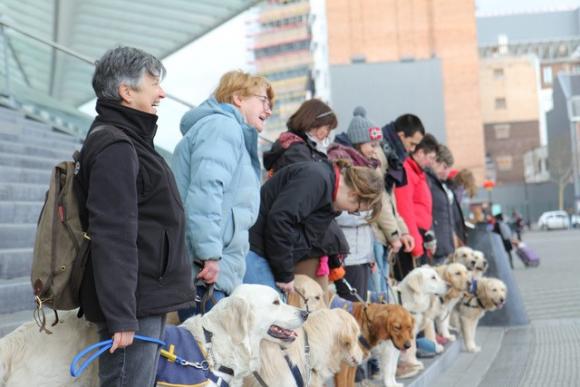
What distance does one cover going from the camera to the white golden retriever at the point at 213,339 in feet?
12.6

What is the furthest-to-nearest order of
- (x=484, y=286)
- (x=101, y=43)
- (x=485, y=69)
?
(x=485, y=69) < (x=101, y=43) < (x=484, y=286)

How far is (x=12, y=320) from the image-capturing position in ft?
19.7

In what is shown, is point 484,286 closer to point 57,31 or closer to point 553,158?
point 57,31

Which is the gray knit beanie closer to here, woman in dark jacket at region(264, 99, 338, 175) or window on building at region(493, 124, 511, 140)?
woman in dark jacket at region(264, 99, 338, 175)

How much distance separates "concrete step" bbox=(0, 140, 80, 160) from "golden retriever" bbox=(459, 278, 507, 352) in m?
4.99

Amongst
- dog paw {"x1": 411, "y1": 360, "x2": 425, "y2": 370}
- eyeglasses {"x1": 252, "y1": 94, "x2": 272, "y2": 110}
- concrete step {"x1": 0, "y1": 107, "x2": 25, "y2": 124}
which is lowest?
dog paw {"x1": 411, "y1": 360, "x2": 425, "y2": 370}

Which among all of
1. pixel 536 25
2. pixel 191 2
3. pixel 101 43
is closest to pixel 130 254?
pixel 191 2

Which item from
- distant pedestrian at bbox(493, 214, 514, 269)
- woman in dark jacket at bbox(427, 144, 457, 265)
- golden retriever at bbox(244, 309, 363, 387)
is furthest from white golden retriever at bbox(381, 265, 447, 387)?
distant pedestrian at bbox(493, 214, 514, 269)

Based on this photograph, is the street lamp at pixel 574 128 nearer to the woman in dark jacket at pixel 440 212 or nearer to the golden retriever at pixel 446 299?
the woman in dark jacket at pixel 440 212

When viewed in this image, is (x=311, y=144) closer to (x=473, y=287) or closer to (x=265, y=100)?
(x=265, y=100)

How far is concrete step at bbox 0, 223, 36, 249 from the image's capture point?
25.0 ft

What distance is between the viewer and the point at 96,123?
3.76 meters

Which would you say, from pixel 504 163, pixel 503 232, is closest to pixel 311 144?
pixel 503 232

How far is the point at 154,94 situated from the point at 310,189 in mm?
2217
